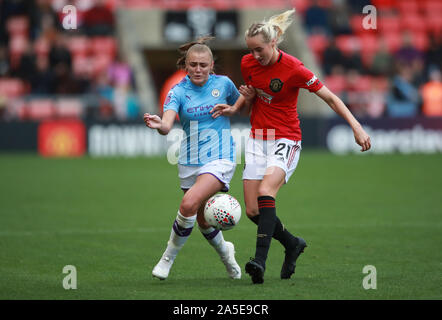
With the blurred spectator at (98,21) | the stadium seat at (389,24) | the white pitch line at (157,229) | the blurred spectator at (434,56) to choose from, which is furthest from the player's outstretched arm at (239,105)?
the stadium seat at (389,24)

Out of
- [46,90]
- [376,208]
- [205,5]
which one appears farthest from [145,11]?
[376,208]

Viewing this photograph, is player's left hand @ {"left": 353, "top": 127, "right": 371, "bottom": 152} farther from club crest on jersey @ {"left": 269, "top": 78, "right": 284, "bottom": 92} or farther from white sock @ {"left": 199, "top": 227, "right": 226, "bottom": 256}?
white sock @ {"left": 199, "top": 227, "right": 226, "bottom": 256}

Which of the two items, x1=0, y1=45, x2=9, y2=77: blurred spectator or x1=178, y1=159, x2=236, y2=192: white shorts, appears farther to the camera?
x1=0, y1=45, x2=9, y2=77: blurred spectator

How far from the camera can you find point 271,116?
709cm

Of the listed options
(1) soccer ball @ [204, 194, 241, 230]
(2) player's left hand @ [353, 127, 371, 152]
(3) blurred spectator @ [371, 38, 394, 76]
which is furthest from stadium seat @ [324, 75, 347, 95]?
(1) soccer ball @ [204, 194, 241, 230]

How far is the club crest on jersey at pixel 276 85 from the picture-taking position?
22.6ft

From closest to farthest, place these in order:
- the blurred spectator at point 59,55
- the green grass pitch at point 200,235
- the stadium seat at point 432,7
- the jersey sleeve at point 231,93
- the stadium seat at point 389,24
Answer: the green grass pitch at point 200,235 → the jersey sleeve at point 231,93 → the blurred spectator at point 59,55 → the stadium seat at point 389,24 → the stadium seat at point 432,7

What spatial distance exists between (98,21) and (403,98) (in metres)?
9.25

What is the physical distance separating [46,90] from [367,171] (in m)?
9.42

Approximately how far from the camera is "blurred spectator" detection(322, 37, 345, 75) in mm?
24406

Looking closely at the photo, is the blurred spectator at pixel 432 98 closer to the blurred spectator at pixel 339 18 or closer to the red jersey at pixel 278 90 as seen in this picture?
the blurred spectator at pixel 339 18

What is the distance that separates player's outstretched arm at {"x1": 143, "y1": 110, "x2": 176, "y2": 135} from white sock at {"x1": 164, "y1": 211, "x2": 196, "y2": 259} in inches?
29.3

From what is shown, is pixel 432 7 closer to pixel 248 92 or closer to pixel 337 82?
pixel 337 82

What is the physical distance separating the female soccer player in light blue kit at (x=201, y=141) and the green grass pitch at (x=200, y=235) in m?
0.35
